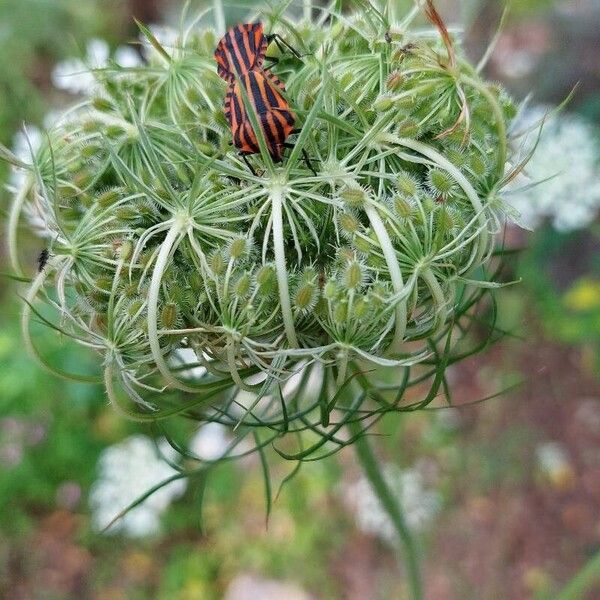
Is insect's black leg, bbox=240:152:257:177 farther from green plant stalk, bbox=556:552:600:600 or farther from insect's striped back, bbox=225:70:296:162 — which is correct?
green plant stalk, bbox=556:552:600:600

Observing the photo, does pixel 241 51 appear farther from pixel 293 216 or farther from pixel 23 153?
pixel 23 153

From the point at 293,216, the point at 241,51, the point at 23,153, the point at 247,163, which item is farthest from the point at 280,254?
the point at 23,153

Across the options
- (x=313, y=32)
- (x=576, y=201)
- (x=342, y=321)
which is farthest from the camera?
(x=576, y=201)

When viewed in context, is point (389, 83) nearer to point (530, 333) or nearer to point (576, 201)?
point (576, 201)

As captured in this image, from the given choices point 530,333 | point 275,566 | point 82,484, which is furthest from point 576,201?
point 82,484

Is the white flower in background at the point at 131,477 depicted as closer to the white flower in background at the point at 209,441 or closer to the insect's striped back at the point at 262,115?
the white flower in background at the point at 209,441

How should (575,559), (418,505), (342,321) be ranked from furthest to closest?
1. (575,559)
2. (418,505)
3. (342,321)

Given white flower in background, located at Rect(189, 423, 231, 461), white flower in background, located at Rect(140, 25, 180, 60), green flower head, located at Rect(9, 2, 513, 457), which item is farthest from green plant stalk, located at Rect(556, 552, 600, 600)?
white flower in background, located at Rect(189, 423, 231, 461)
